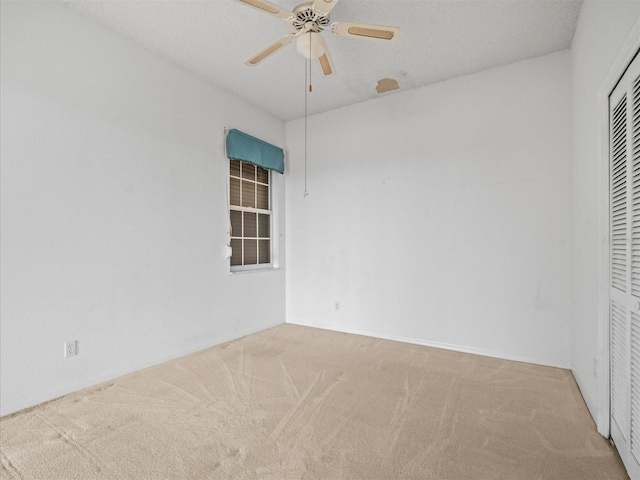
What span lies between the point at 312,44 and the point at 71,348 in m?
2.82

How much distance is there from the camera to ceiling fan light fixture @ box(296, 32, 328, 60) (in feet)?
7.48

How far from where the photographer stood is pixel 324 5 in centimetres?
203

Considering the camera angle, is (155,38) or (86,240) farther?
(155,38)

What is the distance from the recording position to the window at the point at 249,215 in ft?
12.9

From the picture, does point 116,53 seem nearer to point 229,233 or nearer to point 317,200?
point 229,233

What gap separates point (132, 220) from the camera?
280cm

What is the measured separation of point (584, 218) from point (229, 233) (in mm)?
3239

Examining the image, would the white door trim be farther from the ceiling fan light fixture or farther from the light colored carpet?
the ceiling fan light fixture

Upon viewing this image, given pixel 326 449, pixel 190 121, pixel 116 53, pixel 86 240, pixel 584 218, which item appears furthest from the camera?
pixel 190 121

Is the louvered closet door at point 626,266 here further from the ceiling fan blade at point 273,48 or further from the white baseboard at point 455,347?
the ceiling fan blade at point 273,48

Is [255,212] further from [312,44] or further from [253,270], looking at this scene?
[312,44]

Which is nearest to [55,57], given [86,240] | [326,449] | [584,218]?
[86,240]

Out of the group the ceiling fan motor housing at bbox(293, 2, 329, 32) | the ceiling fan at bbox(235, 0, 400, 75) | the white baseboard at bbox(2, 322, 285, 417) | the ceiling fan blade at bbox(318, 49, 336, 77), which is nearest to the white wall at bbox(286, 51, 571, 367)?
the white baseboard at bbox(2, 322, 285, 417)

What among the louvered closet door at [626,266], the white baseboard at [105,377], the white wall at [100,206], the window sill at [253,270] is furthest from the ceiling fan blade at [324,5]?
the white baseboard at [105,377]
